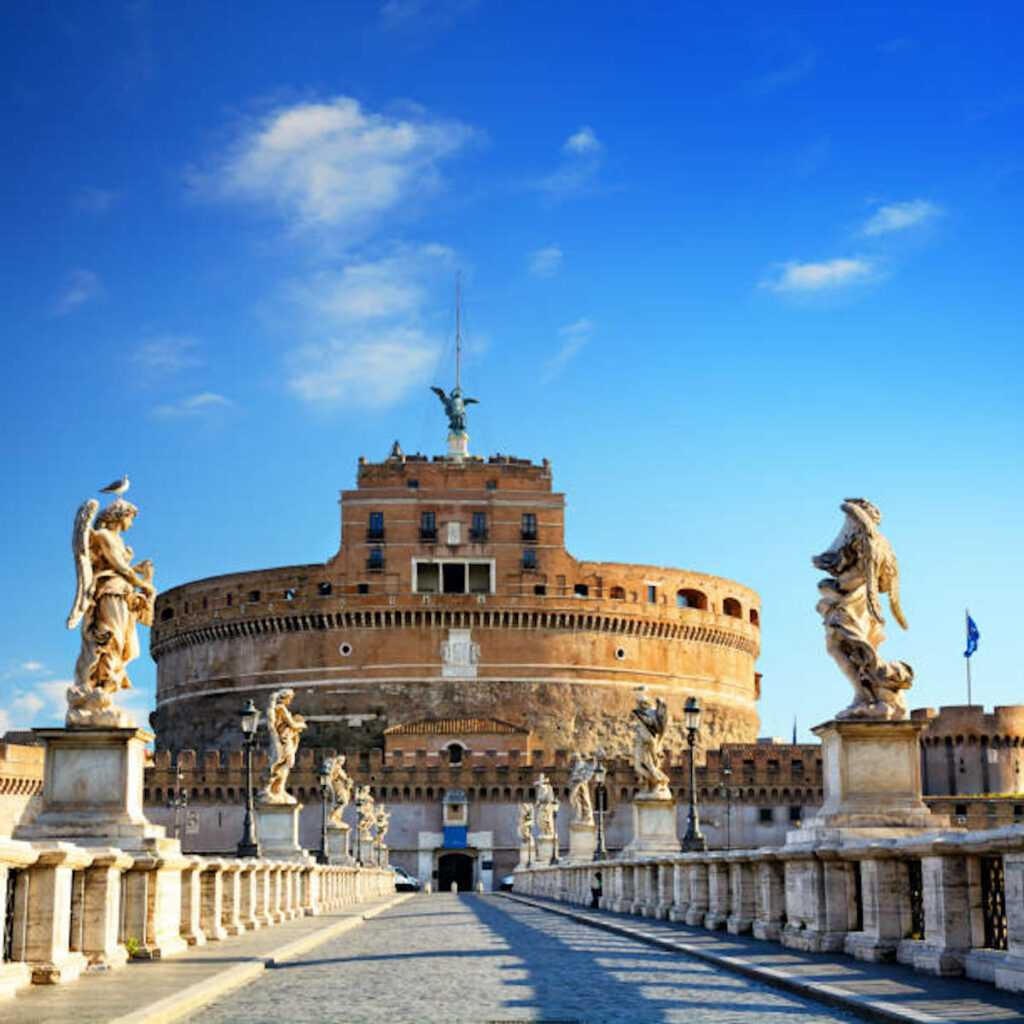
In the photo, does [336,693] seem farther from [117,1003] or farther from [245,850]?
[117,1003]

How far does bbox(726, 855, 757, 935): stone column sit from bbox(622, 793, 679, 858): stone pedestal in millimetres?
10232

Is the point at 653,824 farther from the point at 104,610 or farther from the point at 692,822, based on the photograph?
the point at 104,610

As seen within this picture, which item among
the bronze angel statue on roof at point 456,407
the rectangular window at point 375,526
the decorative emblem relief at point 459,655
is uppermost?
the bronze angel statue on roof at point 456,407

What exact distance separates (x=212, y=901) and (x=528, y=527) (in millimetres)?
70455

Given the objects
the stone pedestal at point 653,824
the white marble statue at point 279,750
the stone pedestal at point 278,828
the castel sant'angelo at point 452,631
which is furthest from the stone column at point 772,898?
the castel sant'angelo at point 452,631

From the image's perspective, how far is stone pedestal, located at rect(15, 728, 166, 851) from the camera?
39.2ft

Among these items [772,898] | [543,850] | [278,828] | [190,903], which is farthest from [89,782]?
[543,850]

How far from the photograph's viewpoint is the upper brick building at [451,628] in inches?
3241

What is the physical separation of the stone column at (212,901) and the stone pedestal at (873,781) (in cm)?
598

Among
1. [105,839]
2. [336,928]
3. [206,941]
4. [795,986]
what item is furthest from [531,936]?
[795,986]

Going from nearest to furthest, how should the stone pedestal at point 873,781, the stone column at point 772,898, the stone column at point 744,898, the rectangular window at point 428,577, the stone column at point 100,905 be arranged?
the stone column at point 100,905, the stone pedestal at point 873,781, the stone column at point 772,898, the stone column at point 744,898, the rectangular window at point 428,577

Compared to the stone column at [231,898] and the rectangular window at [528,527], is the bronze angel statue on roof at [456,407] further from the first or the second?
the stone column at [231,898]

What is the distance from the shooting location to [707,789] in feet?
251

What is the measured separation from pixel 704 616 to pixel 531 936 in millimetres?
71556
